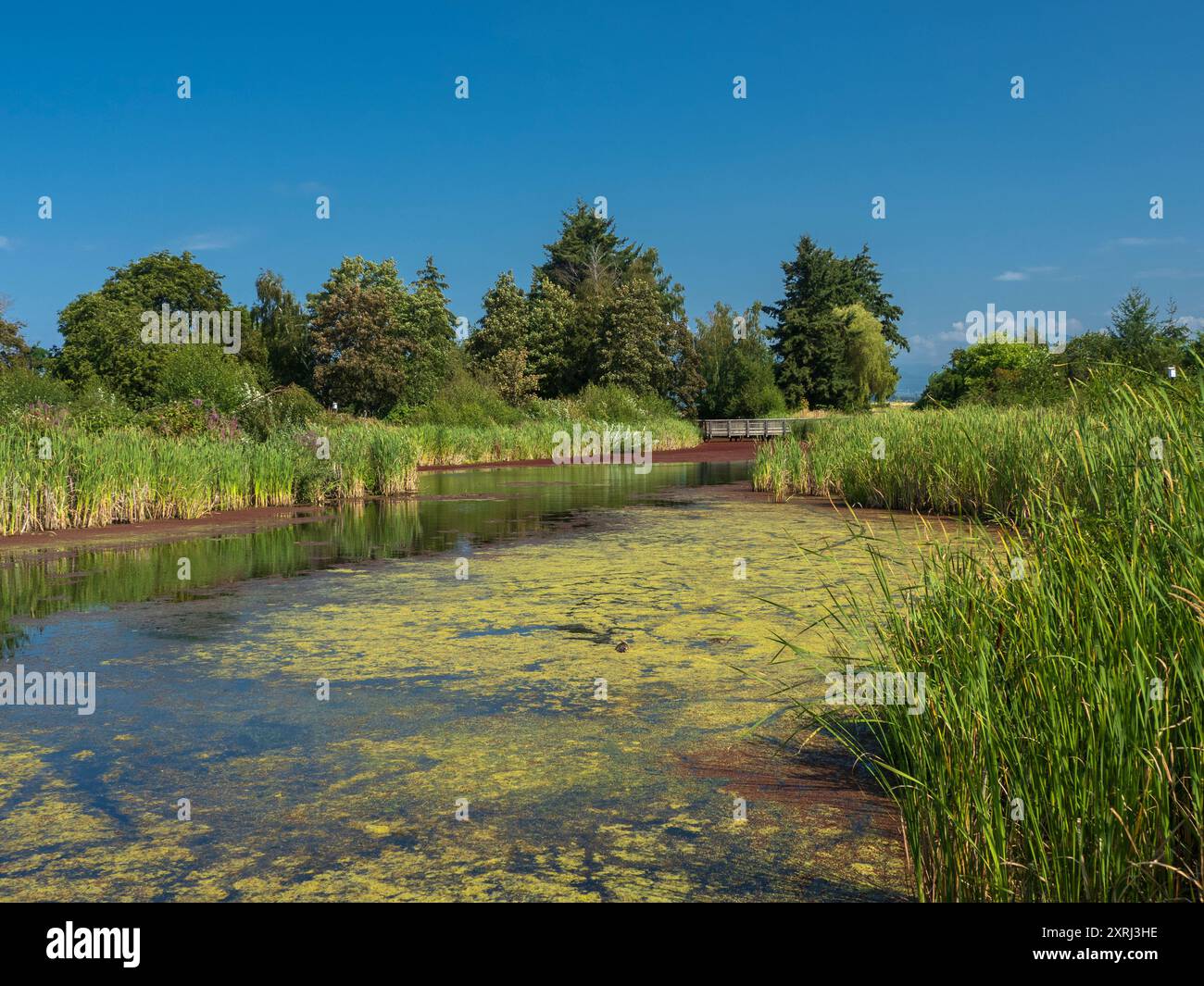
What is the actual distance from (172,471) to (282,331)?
144 ft

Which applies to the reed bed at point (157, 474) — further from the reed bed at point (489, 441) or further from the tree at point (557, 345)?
the tree at point (557, 345)

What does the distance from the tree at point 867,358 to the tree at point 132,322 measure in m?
34.3

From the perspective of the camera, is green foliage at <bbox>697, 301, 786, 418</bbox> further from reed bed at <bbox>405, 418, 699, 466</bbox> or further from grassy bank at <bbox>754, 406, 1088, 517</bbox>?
grassy bank at <bbox>754, 406, 1088, 517</bbox>

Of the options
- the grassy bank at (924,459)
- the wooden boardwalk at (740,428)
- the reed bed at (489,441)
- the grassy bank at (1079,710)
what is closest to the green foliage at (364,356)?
the reed bed at (489,441)

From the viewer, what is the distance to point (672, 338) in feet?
178

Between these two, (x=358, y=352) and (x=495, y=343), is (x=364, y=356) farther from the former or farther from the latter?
(x=495, y=343)

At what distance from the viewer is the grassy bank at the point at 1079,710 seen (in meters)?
2.77

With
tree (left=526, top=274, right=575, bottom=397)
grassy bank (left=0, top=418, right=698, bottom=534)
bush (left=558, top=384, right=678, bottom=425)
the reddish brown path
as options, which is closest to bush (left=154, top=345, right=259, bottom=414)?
grassy bank (left=0, top=418, right=698, bottom=534)

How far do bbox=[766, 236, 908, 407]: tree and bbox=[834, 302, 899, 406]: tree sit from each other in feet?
2.01

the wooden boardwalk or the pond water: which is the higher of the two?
the wooden boardwalk

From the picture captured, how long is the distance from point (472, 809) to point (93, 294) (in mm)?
57741

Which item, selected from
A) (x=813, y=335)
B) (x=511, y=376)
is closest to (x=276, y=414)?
(x=511, y=376)

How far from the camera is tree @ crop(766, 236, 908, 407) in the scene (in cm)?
5909

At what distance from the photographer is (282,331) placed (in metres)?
56.2
